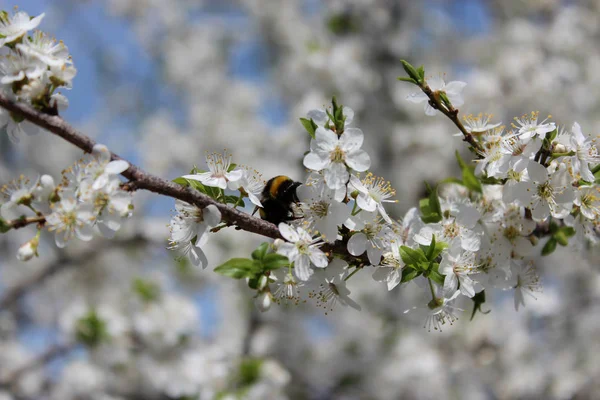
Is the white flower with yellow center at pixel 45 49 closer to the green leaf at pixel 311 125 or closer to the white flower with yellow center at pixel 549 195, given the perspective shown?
the green leaf at pixel 311 125

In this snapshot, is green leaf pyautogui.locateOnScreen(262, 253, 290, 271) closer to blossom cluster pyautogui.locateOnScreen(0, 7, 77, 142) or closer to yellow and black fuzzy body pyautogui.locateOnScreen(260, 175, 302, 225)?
yellow and black fuzzy body pyautogui.locateOnScreen(260, 175, 302, 225)

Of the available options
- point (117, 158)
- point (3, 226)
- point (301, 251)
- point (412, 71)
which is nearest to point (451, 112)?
point (412, 71)

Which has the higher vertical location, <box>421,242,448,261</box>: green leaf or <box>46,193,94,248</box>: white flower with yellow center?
<box>46,193,94,248</box>: white flower with yellow center

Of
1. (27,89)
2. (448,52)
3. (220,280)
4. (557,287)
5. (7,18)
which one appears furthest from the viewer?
(448,52)

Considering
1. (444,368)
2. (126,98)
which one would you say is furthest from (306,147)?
(126,98)

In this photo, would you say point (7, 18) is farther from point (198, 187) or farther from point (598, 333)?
point (598, 333)

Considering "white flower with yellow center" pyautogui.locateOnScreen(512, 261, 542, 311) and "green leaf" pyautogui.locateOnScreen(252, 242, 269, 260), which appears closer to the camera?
"green leaf" pyautogui.locateOnScreen(252, 242, 269, 260)


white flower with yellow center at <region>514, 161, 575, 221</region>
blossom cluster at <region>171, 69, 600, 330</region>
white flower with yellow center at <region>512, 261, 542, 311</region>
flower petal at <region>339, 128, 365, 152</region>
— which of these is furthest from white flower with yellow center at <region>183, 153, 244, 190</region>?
white flower with yellow center at <region>512, 261, 542, 311</region>

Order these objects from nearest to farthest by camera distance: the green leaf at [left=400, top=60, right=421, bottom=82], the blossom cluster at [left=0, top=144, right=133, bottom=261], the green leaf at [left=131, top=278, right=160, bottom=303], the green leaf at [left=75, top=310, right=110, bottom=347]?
the blossom cluster at [left=0, top=144, right=133, bottom=261] → the green leaf at [left=400, top=60, right=421, bottom=82] → the green leaf at [left=75, top=310, right=110, bottom=347] → the green leaf at [left=131, top=278, right=160, bottom=303]
